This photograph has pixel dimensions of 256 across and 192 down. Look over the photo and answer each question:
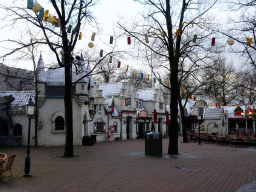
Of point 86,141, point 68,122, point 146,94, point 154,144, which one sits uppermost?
point 146,94

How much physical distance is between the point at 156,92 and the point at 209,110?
29.0ft

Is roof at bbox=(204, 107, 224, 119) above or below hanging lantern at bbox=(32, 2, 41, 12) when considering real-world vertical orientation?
below

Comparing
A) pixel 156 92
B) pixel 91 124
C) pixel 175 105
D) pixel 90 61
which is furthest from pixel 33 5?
pixel 156 92

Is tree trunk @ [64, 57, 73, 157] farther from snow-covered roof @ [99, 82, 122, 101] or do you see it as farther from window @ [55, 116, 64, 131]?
snow-covered roof @ [99, 82, 122, 101]

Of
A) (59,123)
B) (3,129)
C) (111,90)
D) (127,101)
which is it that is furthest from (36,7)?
(111,90)

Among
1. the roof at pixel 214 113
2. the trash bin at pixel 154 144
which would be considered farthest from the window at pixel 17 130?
the roof at pixel 214 113

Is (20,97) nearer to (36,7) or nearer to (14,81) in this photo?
(14,81)

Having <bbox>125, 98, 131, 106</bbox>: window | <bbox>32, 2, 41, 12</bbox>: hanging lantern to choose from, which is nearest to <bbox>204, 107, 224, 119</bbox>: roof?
<bbox>125, 98, 131, 106</bbox>: window

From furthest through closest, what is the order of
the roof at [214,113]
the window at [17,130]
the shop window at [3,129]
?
1. the roof at [214,113]
2. the window at [17,130]
3. the shop window at [3,129]

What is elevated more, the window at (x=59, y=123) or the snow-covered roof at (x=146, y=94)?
the snow-covered roof at (x=146, y=94)

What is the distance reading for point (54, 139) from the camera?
87.7ft

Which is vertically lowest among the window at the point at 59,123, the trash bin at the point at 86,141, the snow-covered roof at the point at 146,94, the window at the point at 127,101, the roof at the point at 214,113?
the trash bin at the point at 86,141

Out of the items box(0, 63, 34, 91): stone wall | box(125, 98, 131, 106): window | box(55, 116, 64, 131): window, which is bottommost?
box(55, 116, 64, 131): window

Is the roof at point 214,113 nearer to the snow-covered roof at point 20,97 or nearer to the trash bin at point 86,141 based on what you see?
the trash bin at point 86,141
